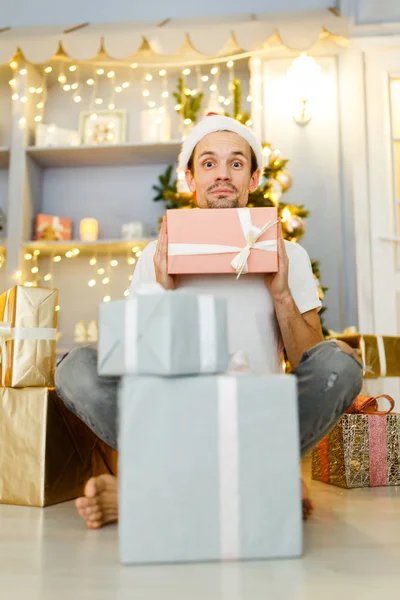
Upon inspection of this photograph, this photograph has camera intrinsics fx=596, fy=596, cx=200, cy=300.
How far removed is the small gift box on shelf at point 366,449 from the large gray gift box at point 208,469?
2.79 ft

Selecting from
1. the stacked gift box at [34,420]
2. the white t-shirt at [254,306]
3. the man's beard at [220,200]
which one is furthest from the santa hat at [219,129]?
the stacked gift box at [34,420]

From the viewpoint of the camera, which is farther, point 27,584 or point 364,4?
point 364,4

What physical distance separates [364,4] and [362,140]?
2.33 feet

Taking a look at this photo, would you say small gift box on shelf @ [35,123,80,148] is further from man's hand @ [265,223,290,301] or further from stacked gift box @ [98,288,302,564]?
stacked gift box @ [98,288,302,564]

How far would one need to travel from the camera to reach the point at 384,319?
296 centimetres

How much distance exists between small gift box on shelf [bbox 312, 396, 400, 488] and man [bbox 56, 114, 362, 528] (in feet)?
1.47

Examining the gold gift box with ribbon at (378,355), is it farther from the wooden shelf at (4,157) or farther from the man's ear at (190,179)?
the wooden shelf at (4,157)

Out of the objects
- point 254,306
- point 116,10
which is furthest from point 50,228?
point 254,306

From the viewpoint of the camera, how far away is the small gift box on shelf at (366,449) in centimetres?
171

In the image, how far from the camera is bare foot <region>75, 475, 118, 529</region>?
3.68 feet

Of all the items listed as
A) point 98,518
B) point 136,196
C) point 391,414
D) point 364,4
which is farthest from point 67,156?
point 98,518

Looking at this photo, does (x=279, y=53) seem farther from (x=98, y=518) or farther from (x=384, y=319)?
(x=98, y=518)

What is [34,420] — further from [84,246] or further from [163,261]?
[84,246]

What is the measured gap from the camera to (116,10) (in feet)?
11.5
